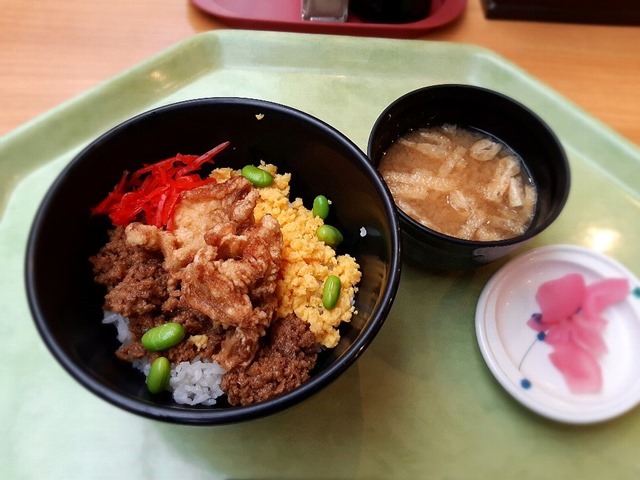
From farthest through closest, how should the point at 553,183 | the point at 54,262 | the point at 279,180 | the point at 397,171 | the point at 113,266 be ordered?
the point at 397,171 < the point at 553,183 < the point at 279,180 < the point at 113,266 < the point at 54,262

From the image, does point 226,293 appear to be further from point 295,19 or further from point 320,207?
point 295,19

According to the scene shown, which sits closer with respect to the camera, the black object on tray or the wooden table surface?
the wooden table surface

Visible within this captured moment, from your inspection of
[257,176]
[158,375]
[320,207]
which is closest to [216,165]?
[257,176]

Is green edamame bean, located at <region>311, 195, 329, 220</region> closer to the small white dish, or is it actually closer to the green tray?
the green tray

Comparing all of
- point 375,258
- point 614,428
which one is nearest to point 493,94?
point 375,258

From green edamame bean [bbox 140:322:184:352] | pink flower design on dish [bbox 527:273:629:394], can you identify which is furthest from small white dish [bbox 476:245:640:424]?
green edamame bean [bbox 140:322:184:352]

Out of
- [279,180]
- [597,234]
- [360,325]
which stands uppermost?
[279,180]

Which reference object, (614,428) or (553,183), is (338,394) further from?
(553,183)
